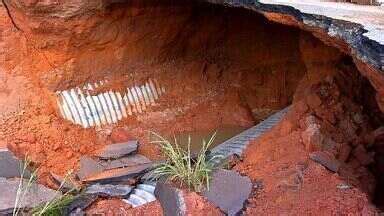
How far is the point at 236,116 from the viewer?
597cm

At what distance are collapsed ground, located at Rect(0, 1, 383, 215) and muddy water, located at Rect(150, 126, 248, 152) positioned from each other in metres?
0.08

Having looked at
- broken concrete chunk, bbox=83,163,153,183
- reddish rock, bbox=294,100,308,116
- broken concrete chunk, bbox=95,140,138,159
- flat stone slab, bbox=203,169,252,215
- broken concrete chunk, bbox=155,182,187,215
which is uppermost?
reddish rock, bbox=294,100,308,116

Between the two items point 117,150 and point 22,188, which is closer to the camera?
point 22,188

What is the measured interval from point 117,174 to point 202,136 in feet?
3.97

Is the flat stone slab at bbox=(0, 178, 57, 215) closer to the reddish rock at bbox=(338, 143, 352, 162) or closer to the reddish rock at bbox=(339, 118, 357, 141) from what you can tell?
the reddish rock at bbox=(338, 143, 352, 162)

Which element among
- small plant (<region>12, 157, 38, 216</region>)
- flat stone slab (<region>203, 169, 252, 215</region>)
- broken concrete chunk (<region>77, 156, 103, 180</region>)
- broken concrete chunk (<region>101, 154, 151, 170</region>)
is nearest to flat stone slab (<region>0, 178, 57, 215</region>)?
small plant (<region>12, 157, 38, 216</region>)

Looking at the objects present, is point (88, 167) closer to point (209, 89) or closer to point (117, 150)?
point (117, 150)

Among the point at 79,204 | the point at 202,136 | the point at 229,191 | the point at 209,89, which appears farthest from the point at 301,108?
the point at 79,204

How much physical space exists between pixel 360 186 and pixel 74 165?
7.82ft

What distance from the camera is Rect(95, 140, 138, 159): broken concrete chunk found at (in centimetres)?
496

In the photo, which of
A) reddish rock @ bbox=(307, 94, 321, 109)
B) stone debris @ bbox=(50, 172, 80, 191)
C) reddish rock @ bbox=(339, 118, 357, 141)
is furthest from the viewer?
reddish rock @ bbox=(307, 94, 321, 109)

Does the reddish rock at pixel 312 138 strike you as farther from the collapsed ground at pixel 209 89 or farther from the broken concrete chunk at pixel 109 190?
the broken concrete chunk at pixel 109 190

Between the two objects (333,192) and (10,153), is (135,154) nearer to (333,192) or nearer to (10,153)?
(10,153)

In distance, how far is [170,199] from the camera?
3.96 metres
